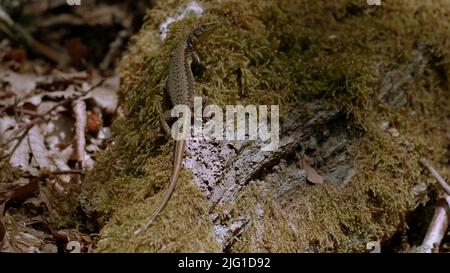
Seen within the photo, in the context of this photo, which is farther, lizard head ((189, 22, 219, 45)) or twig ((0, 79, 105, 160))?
twig ((0, 79, 105, 160))

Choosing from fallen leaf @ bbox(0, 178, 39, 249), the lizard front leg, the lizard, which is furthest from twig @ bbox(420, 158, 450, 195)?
fallen leaf @ bbox(0, 178, 39, 249)

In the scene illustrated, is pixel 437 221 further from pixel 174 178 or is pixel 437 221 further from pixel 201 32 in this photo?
pixel 201 32

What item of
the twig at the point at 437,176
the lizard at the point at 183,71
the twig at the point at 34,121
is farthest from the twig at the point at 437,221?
the twig at the point at 34,121

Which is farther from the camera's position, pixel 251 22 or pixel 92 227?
pixel 251 22

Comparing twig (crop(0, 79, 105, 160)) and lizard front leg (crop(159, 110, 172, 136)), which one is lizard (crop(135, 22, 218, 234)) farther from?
twig (crop(0, 79, 105, 160))

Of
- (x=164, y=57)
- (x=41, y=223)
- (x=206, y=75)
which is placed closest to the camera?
(x=41, y=223)
